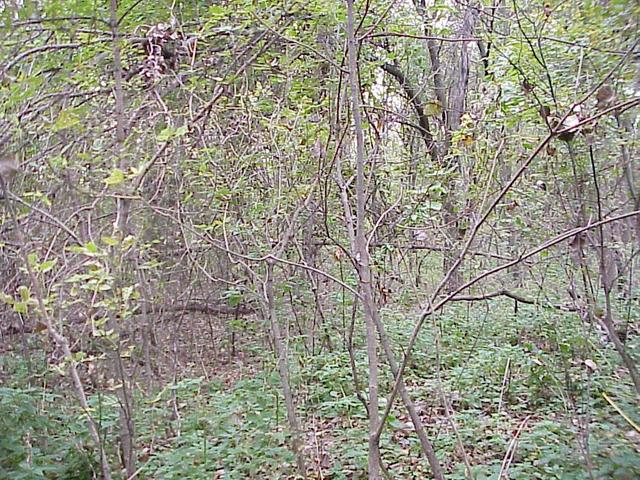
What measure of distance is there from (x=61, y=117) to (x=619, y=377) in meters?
3.65

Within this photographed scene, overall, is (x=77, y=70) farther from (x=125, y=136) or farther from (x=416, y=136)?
(x=416, y=136)

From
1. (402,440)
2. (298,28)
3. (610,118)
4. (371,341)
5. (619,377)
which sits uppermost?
(298,28)

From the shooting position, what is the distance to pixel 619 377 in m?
3.99

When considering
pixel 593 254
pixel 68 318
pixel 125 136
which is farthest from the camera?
pixel 593 254

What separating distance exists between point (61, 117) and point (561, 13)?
3258 millimetres

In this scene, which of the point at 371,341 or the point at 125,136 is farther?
the point at 125,136

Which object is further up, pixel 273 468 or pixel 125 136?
pixel 125 136

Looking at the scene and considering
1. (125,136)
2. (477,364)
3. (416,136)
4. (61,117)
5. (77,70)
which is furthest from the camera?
(416,136)

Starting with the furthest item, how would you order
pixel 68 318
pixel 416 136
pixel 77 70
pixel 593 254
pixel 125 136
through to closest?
pixel 416 136 → pixel 593 254 → pixel 68 318 → pixel 77 70 → pixel 125 136

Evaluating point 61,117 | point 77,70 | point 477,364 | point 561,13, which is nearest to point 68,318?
point 77,70

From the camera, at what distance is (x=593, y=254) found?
423 centimetres

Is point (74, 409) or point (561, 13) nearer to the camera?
point (561, 13)

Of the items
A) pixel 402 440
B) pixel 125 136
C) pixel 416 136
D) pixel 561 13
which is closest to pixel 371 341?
pixel 125 136

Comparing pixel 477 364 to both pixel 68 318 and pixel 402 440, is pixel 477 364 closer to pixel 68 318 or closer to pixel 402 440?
pixel 402 440
